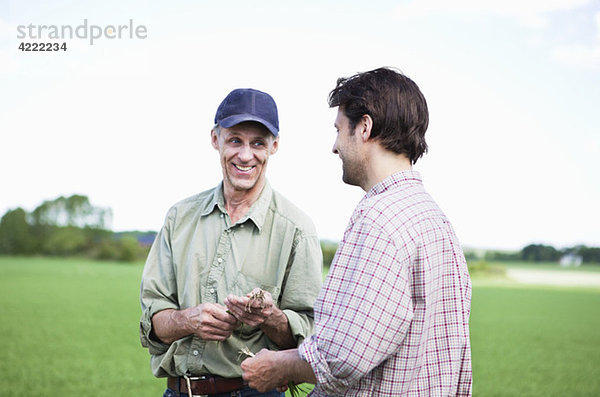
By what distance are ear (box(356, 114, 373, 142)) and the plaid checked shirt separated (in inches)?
9.9

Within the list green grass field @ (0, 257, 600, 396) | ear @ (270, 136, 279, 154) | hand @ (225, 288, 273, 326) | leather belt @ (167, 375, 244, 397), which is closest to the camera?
hand @ (225, 288, 273, 326)

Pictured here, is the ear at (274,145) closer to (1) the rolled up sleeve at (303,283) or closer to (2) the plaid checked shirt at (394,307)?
(1) the rolled up sleeve at (303,283)

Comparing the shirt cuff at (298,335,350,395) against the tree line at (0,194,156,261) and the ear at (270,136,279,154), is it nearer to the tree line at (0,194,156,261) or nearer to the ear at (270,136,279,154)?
the ear at (270,136,279,154)

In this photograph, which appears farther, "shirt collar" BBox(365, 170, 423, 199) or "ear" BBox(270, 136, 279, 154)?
"ear" BBox(270, 136, 279, 154)

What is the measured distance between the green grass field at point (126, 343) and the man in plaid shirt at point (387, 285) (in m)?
10.8

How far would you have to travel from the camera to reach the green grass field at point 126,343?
13.5 m

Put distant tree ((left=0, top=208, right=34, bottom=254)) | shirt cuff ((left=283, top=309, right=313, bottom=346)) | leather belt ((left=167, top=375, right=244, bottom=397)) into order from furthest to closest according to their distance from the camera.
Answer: distant tree ((left=0, top=208, right=34, bottom=254)) < leather belt ((left=167, top=375, right=244, bottom=397)) < shirt cuff ((left=283, top=309, right=313, bottom=346))

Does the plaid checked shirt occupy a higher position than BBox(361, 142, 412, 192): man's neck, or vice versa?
BBox(361, 142, 412, 192): man's neck

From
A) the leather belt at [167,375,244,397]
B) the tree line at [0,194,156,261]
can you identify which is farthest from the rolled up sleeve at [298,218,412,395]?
the tree line at [0,194,156,261]

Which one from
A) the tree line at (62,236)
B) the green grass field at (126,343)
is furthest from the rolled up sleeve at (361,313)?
the tree line at (62,236)

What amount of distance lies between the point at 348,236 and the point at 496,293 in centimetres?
4443

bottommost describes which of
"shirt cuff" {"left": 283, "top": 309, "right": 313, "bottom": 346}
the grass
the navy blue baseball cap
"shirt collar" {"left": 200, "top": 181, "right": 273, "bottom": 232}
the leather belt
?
the grass

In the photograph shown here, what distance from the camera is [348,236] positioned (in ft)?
7.26

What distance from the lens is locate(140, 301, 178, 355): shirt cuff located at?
3205 mm
